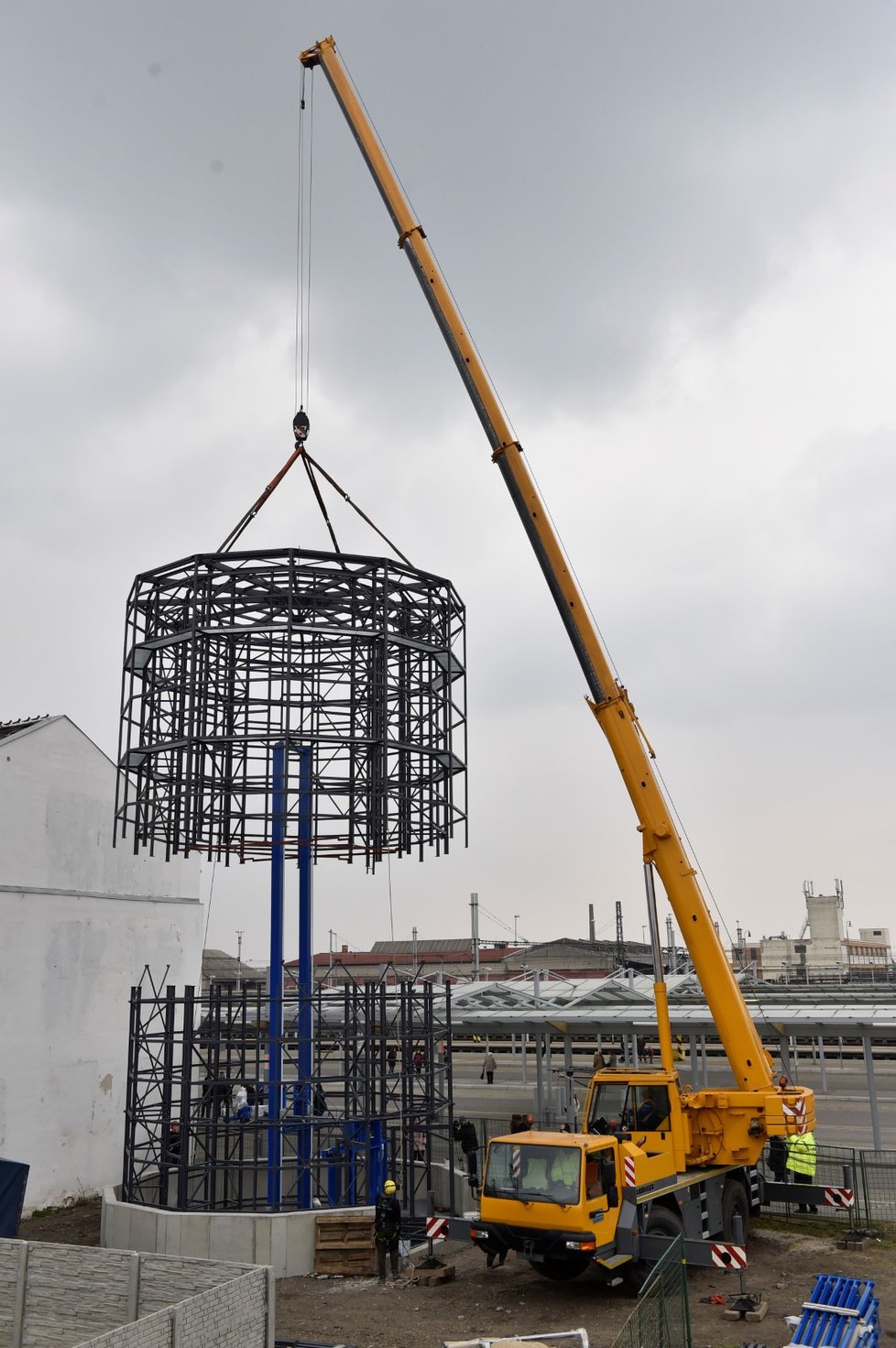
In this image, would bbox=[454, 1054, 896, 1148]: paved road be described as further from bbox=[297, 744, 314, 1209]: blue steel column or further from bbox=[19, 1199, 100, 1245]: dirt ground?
bbox=[297, 744, 314, 1209]: blue steel column

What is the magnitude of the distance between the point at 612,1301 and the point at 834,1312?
3879 mm

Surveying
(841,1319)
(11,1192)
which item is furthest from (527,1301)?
(11,1192)

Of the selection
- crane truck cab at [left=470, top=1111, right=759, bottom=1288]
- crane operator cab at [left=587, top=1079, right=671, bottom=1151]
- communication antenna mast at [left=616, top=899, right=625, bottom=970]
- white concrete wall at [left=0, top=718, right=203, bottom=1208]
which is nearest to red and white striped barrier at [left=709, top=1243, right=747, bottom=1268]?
crane truck cab at [left=470, top=1111, right=759, bottom=1288]

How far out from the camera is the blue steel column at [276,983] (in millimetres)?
18594

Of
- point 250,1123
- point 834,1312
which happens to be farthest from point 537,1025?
point 834,1312

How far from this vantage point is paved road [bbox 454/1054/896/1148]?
30.5m

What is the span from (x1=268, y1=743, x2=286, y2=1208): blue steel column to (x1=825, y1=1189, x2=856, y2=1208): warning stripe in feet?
29.9

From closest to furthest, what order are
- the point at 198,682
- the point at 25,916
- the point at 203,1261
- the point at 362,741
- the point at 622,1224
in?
the point at 203,1261
the point at 622,1224
the point at 362,741
the point at 198,682
the point at 25,916

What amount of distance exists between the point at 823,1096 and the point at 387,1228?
85.9ft

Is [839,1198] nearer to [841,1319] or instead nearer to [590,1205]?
[590,1205]

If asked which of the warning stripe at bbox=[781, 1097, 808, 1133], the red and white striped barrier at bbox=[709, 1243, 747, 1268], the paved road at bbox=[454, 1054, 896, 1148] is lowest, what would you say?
the paved road at bbox=[454, 1054, 896, 1148]

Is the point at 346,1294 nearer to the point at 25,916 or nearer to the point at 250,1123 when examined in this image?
the point at 250,1123

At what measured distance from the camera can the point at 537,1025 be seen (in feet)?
93.5

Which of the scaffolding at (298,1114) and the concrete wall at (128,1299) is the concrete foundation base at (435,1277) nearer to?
the scaffolding at (298,1114)
